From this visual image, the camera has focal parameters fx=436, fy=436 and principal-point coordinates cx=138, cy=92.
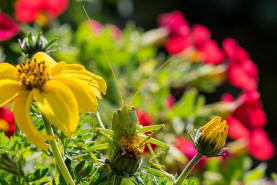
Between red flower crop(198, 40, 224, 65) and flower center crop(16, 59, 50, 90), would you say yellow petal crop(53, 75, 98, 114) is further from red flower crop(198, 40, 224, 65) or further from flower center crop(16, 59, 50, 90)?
red flower crop(198, 40, 224, 65)

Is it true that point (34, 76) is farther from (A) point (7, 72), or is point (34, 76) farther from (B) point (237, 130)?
(B) point (237, 130)

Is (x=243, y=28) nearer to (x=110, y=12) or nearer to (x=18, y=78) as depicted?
(x=110, y=12)

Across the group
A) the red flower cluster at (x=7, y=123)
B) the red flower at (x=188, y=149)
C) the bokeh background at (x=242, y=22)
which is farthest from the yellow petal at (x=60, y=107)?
the bokeh background at (x=242, y=22)

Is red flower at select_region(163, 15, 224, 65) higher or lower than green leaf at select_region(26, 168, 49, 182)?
lower

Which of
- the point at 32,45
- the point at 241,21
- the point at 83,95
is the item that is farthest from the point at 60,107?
the point at 241,21

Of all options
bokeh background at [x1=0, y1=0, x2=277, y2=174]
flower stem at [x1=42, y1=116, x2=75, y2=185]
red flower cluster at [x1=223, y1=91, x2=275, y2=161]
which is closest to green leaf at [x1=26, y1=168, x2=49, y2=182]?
flower stem at [x1=42, y1=116, x2=75, y2=185]

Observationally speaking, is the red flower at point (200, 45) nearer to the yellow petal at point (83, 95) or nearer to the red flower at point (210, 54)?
the red flower at point (210, 54)

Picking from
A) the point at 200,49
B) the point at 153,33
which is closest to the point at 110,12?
the point at 153,33
